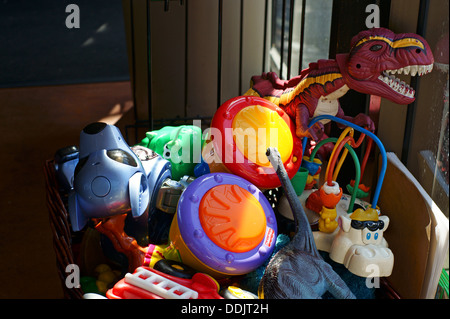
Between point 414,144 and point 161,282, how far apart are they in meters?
0.71

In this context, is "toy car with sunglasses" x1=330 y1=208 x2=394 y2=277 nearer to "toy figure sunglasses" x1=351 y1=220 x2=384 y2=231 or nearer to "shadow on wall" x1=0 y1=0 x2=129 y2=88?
"toy figure sunglasses" x1=351 y1=220 x2=384 y2=231

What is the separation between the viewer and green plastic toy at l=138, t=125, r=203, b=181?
1336 millimetres

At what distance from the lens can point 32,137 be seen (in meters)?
2.55

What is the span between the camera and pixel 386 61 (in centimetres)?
110

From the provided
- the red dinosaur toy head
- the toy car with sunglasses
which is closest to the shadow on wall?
the red dinosaur toy head

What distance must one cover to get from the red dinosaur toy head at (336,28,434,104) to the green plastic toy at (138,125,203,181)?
1.39 feet

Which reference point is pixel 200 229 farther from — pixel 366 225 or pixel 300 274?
pixel 366 225

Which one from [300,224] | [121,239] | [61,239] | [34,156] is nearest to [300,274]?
[300,224]

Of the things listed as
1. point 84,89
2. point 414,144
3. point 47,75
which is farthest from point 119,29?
point 414,144

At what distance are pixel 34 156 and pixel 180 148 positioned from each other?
4.25 feet

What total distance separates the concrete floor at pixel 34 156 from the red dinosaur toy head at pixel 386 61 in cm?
110

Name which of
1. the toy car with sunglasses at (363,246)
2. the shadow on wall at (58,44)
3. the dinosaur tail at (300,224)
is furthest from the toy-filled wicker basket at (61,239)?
the shadow on wall at (58,44)

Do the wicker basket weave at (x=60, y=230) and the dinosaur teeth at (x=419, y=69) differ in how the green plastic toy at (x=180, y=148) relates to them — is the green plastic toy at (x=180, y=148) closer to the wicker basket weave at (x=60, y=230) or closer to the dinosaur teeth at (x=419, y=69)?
the wicker basket weave at (x=60, y=230)
